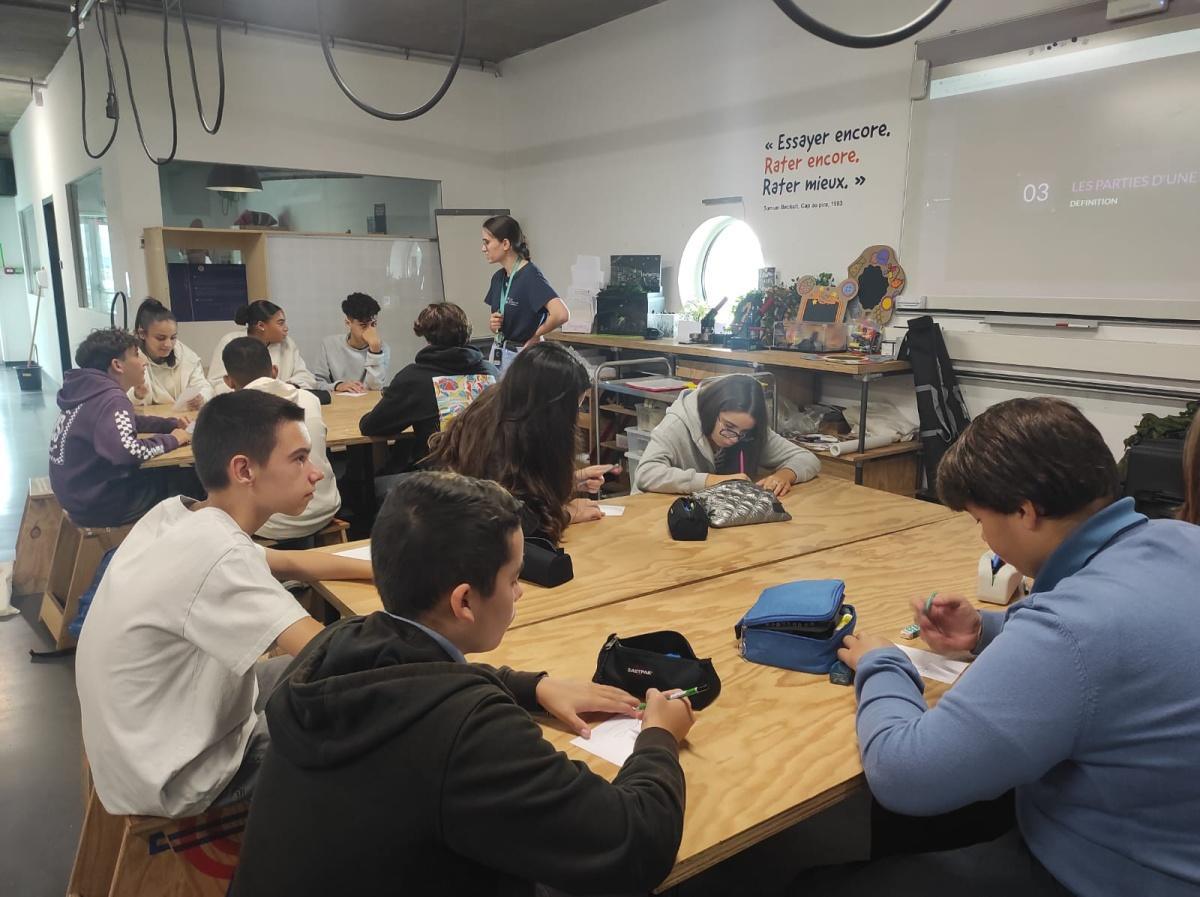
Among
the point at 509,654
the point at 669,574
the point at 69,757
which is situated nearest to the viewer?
the point at 509,654

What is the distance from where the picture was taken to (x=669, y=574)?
201 cm

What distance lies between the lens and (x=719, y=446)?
295 cm

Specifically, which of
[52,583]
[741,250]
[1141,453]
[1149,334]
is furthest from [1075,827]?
[741,250]

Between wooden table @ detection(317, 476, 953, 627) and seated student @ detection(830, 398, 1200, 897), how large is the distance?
776 millimetres

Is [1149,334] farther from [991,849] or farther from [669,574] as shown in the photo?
[991,849]

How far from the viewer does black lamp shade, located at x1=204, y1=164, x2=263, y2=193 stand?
5.80 metres

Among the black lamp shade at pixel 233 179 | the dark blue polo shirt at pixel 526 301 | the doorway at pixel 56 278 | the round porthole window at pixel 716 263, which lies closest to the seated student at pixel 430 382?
the dark blue polo shirt at pixel 526 301

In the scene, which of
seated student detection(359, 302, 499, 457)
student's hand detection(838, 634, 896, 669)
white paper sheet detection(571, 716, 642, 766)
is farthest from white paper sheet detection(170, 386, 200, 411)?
student's hand detection(838, 634, 896, 669)

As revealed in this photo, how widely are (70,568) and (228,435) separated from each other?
8.00ft

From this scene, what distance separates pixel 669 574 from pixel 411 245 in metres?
5.45

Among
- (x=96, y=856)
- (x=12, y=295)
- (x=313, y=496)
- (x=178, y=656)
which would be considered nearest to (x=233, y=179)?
(x=313, y=496)

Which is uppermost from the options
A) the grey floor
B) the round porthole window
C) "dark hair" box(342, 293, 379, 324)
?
the round porthole window

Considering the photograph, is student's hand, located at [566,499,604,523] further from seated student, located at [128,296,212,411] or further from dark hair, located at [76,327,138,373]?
seated student, located at [128,296,212,411]

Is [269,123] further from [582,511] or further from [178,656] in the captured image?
[178,656]
